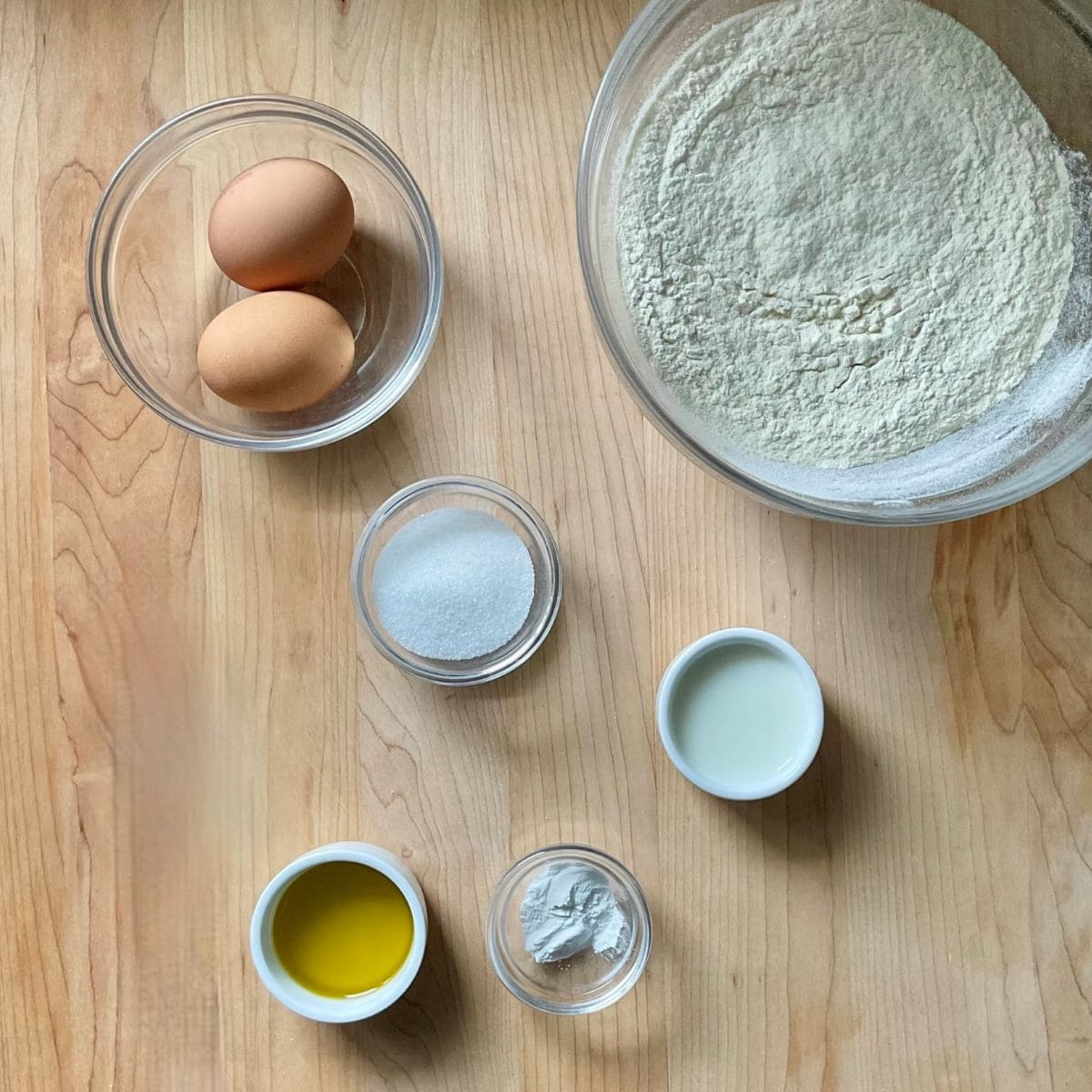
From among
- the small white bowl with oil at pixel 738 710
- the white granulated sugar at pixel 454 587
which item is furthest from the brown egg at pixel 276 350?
the small white bowl with oil at pixel 738 710

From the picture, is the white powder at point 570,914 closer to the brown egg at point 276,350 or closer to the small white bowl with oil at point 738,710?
the small white bowl with oil at point 738,710

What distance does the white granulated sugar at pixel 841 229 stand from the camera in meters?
0.72

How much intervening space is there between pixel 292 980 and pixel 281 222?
0.60 metres

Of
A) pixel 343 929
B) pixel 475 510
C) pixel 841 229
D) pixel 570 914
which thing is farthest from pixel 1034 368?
pixel 343 929

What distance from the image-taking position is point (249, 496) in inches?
31.5

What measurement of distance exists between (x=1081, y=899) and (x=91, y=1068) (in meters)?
0.85

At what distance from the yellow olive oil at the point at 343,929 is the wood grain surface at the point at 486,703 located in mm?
33

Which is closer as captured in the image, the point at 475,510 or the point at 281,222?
the point at 281,222

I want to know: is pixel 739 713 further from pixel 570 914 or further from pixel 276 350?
pixel 276 350

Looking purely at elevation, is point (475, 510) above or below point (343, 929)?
above

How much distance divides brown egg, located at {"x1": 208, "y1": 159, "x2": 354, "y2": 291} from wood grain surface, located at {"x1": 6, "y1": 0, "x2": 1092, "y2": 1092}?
0.11 m

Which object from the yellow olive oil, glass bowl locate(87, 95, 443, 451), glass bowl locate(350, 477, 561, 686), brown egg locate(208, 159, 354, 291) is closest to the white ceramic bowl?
the yellow olive oil

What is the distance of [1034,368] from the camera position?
2.45ft

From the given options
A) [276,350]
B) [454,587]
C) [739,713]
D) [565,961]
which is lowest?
[565,961]
